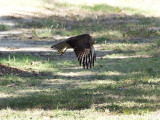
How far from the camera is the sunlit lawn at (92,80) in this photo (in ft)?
24.4

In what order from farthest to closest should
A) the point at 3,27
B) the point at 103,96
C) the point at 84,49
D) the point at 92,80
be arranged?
1. the point at 3,27
2. the point at 92,80
3. the point at 103,96
4. the point at 84,49

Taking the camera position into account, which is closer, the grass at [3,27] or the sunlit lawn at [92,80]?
the sunlit lawn at [92,80]

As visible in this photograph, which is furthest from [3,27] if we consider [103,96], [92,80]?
[103,96]

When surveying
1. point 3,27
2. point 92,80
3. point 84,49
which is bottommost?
point 92,80

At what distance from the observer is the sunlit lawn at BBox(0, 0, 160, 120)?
744 cm

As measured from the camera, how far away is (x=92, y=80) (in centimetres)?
1085

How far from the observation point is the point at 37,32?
63.5ft

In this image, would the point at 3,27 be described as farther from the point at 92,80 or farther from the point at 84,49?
the point at 84,49

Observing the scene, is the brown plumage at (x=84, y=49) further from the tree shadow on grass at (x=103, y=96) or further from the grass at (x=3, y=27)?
the grass at (x=3, y=27)

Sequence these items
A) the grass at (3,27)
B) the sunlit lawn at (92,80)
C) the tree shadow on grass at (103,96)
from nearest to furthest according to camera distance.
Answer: the sunlit lawn at (92,80) → the tree shadow on grass at (103,96) → the grass at (3,27)

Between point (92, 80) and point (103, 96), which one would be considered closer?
point (103, 96)

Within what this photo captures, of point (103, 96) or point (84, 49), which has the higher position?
point (84, 49)

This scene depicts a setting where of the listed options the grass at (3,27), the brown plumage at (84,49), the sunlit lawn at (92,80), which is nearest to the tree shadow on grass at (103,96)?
the sunlit lawn at (92,80)

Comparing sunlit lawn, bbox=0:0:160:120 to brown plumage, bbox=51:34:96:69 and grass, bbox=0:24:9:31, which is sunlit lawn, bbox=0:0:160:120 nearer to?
grass, bbox=0:24:9:31
